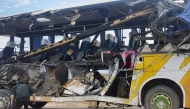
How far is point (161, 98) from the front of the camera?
22.4 ft

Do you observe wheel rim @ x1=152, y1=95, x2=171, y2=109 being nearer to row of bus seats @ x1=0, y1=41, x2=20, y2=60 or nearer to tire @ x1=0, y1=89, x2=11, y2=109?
tire @ x1=0, y1=89, x2=11, y2=109

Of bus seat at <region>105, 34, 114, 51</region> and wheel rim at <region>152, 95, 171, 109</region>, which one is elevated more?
bus seat at <region>105, 34, 114, 51</region>

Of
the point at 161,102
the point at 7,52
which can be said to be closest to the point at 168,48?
the point at 161,102

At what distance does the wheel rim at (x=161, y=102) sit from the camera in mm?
6766

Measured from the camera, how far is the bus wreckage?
6887 mm

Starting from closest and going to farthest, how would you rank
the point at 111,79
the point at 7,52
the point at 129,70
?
the point at 129,70
the point at 111,79
the point at 7,52

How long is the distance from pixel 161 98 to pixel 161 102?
0.35 ft

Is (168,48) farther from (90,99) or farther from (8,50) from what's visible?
(8,50)

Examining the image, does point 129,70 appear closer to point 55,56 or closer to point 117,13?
point 117,13

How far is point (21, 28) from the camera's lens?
12266 millimetres

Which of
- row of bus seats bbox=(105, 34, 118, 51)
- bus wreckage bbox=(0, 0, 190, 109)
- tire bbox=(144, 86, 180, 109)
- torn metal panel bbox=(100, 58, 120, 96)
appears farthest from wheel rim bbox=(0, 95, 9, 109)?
tire bbox=(144, 86, 180, 109)

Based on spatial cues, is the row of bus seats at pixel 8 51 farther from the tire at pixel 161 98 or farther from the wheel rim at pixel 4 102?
the tire at pixel 161 98

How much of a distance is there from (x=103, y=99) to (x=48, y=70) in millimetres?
2594

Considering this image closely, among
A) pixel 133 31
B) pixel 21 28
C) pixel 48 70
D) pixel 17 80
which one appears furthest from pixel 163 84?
pixel 21 28
